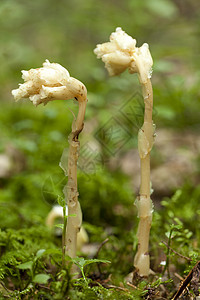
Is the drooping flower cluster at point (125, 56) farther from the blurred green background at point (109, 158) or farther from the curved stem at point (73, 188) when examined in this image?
the blurred green background at point (109, 158)

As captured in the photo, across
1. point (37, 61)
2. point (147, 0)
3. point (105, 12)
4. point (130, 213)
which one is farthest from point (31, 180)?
point (37, 61)

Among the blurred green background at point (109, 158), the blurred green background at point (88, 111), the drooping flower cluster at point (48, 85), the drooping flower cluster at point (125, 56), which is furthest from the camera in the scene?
the blurred green background at point (88, 111)

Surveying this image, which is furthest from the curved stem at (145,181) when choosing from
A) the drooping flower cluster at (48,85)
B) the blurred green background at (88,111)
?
the blurred green background at (88,111)

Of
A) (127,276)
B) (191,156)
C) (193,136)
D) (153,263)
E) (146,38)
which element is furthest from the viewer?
(146,38)

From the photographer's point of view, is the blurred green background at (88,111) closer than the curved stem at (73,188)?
No

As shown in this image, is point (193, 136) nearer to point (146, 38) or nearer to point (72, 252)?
point (146, 38)

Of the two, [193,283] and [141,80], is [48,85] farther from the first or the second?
[193,283]
